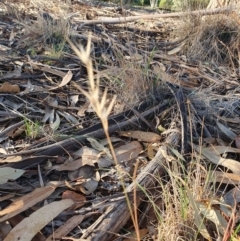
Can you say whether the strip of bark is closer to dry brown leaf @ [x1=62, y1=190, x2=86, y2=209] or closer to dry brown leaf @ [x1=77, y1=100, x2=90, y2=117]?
dry brown leaf @ [x1=62, y1=190, x2=86, y2=209]

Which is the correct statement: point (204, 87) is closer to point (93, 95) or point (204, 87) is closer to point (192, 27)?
point (192, 27)

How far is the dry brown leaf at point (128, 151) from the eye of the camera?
1.71 metres

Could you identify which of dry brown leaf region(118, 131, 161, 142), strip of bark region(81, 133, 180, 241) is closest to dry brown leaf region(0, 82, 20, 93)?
dry brown leaf region(118, 131, 161, 142)

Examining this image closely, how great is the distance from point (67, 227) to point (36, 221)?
0.32 feet

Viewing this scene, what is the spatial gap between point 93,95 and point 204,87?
6.70 feet

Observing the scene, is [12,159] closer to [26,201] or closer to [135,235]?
[26,201]

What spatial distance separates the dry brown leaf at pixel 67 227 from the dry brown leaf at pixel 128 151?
39 cm

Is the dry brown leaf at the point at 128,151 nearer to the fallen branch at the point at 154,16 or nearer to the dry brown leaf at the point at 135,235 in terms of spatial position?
the dry brown leaf at the point at 135,235

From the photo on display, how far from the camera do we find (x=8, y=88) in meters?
2.20

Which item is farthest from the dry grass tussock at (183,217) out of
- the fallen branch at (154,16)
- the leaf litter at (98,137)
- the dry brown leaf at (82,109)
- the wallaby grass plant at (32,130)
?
the fallen branch at (154,16)

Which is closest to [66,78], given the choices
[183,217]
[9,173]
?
[9,173]

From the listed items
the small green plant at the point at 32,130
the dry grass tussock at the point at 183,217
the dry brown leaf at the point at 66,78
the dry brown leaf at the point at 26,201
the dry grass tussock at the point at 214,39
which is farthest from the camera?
the dry grass tussock at the point at 214,39

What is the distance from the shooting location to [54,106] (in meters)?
2.12

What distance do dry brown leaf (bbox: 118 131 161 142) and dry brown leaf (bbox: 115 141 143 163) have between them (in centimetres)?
4
